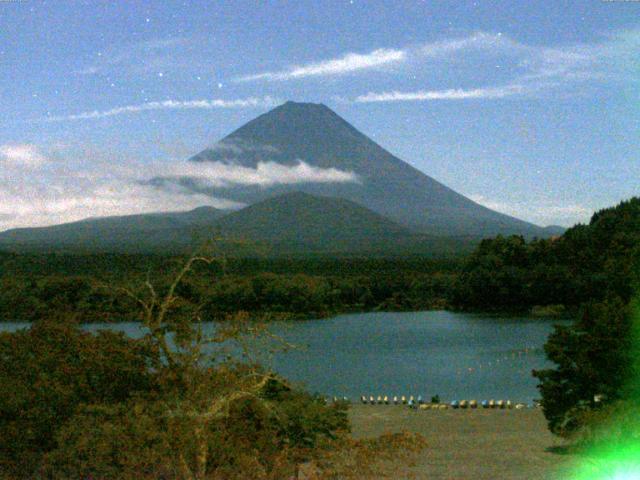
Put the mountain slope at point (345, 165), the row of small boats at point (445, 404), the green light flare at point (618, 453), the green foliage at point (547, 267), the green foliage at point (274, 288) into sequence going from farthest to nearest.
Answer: the mountain slope at point (345, 165)
the green foliage at point (547, 267)
the green foliage at point (274, 288)
the row of small boats at point (445, 404)
the green light flare at point (618, 453)

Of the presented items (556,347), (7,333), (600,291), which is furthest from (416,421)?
(600,291)

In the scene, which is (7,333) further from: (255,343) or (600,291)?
(600,291)

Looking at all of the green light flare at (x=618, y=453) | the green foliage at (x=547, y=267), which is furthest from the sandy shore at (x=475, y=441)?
the green foliage at (x=547, y=267)

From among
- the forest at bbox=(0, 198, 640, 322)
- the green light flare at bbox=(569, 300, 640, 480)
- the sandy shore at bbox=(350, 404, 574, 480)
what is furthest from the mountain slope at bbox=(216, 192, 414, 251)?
the green light flare at bbox=(569, 300, 640, 480)

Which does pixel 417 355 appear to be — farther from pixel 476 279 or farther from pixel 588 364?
pixel 588 364

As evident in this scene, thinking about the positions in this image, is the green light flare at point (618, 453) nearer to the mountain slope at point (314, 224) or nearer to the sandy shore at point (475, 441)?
the sandy shore at point (475, 441)

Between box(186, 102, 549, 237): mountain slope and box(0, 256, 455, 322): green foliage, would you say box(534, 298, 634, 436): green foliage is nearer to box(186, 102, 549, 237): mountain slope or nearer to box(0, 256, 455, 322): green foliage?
box(0, 256, 455, 322): green foliage
